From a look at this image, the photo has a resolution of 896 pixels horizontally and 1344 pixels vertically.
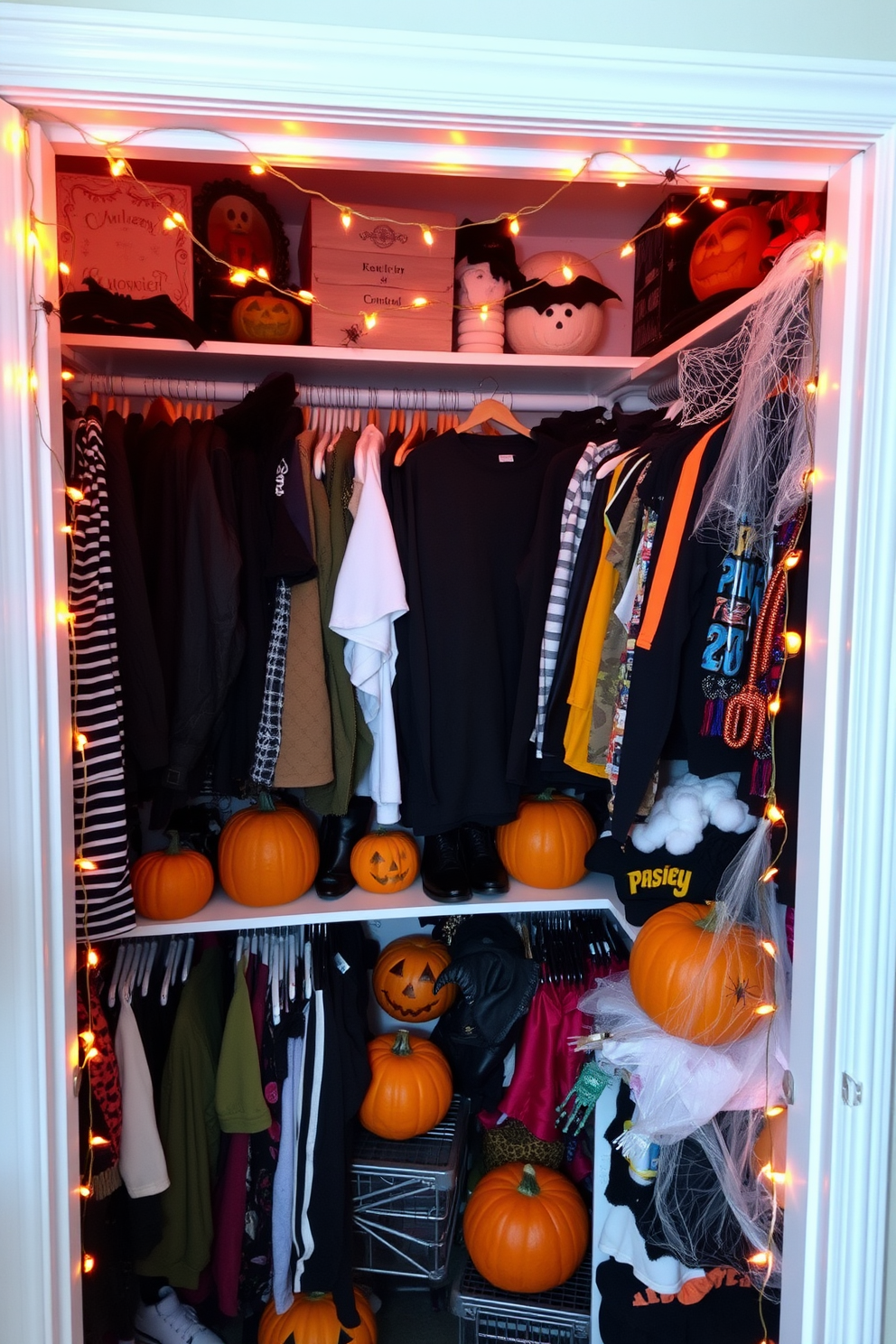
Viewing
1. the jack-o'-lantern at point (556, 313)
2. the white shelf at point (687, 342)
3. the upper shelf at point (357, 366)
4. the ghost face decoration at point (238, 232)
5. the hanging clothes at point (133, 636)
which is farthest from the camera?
the jack-o'-lantern at point (556, 313)

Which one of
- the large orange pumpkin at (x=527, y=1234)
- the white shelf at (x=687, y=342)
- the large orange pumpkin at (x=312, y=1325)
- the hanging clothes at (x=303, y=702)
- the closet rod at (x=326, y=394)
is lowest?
the large orange pumpkin at (x=312, y=1325)

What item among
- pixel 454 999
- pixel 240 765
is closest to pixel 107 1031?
pixel 240 765

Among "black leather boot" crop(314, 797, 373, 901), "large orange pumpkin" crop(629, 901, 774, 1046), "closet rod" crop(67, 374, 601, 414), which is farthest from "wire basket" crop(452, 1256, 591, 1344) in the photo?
"closet rod" crop(67, 374, 601, 414)

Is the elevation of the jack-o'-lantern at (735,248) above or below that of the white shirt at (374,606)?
above

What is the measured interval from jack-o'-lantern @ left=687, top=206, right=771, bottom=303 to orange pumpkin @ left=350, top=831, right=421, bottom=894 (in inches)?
56.2

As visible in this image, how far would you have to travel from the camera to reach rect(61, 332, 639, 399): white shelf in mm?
1975

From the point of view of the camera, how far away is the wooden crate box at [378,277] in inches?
81.2

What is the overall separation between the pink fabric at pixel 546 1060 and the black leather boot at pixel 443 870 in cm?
34

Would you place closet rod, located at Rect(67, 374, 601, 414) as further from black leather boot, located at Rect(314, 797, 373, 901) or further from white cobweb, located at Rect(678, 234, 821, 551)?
black leather boot, located at Rect(314, 797, 373, 901)

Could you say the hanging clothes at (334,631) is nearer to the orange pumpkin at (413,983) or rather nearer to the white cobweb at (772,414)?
the orange pumpkin at (413,983)

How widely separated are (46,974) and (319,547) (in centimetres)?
110

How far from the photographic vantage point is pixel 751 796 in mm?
1477

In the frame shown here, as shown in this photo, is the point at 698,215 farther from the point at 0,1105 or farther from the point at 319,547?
the point at 0,1105

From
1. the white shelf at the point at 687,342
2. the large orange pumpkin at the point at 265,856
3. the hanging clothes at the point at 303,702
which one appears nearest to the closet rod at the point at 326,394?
the white shelf at the point at 687,342
